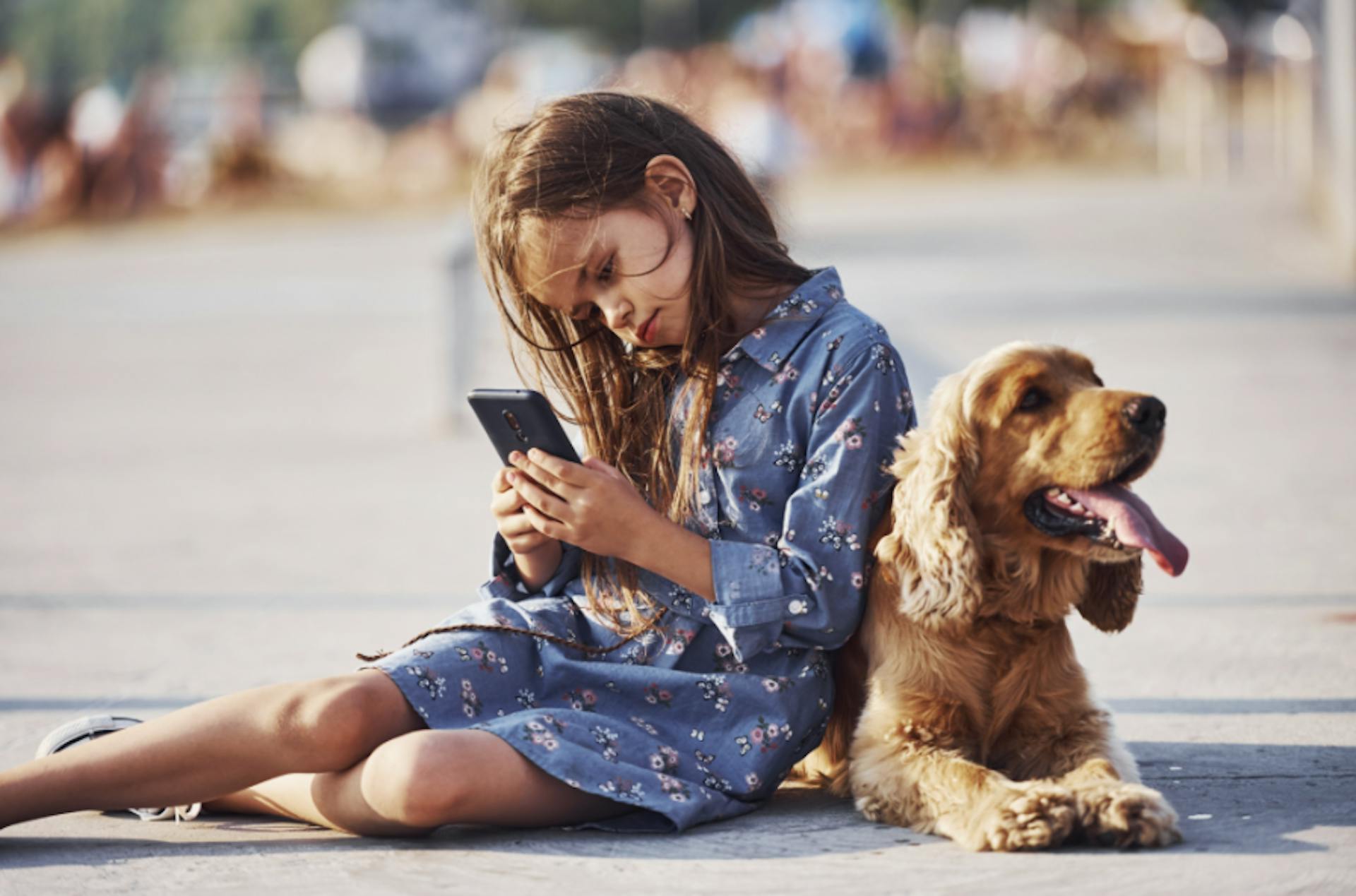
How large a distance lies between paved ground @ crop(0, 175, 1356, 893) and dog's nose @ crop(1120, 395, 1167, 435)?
38 centimetres

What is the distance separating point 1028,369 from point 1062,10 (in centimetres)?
5773

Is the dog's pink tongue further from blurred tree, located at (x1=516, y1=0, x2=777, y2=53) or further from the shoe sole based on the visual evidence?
blurred tree, located at (x1=516, y1=0, x2=777, y2=53)

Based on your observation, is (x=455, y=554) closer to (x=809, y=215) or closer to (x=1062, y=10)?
(x=809, y=215)

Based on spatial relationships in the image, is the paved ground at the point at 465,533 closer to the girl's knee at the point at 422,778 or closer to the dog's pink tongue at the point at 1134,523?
the girl's knee at the point at 422,778

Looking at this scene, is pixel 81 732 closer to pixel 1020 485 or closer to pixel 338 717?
pixel 338 717

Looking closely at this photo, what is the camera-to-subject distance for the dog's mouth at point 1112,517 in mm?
3729

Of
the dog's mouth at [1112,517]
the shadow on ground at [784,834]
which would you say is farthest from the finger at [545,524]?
the dog's mouth at [1112,517]

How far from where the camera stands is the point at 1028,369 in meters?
3.87

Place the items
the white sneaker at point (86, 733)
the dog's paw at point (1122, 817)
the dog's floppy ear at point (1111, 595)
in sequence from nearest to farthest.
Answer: the dog's paw at point (1122, 817), the dog's floppy ear at point (1111, 595), the white sneaker at point (86, 733)

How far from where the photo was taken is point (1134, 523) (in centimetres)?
372

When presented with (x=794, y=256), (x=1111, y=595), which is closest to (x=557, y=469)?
(x=1111, y=595)

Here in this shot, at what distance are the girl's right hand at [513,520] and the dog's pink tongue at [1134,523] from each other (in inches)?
46.6

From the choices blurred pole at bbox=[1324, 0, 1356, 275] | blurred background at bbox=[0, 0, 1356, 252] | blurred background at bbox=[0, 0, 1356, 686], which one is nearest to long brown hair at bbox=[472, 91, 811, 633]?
blurred background at bbox=[0, 0, 1356, 686]

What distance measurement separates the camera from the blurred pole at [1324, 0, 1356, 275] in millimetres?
16406
